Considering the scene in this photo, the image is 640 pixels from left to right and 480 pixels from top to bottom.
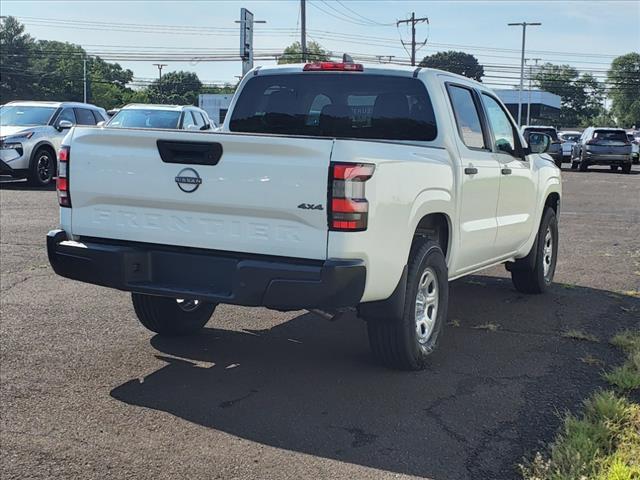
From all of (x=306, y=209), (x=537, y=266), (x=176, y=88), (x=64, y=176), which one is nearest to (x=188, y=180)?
(x=306, y=209)

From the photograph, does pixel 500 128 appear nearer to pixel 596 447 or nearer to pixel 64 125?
pixel 596 447

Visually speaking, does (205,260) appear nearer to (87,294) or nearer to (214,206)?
(214,206)

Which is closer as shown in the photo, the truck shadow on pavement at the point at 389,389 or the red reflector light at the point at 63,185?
the truck shadow on pavement at the point at 389,389

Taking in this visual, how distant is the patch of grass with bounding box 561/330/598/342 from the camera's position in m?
5.87

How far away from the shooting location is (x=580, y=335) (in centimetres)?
593

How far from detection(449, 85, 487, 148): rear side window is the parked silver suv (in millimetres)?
12336

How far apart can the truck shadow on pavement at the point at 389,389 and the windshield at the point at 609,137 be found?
83.8ft

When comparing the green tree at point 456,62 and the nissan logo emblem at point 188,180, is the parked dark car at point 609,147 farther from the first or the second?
the green tree at point 456,62

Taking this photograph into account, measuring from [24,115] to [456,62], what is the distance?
311ft

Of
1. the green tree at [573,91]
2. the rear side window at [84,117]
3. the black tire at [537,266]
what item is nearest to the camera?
the black tire at [537,266]

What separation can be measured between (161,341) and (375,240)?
7.38 feet

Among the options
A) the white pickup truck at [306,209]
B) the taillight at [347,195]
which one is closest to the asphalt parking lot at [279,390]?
the white pickup truck at [306,209]

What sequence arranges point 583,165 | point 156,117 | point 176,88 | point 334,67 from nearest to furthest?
point 334,67 → point 156,117 → point 583,165 → point 176,88

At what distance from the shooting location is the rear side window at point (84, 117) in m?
18.2
